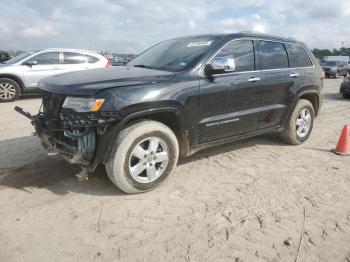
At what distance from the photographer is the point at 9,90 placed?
9883 mm

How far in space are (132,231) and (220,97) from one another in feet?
6.64

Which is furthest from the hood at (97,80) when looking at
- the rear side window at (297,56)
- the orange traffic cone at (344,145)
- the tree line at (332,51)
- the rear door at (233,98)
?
the tree line at (332,51)

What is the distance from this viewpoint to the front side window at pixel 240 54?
4379 millimetres

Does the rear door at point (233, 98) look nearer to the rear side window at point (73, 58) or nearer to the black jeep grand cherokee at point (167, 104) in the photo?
the black jeep grand cherokee at point (167, 104)

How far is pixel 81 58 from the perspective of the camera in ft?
35.8

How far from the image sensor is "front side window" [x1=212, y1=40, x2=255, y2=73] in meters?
4.38

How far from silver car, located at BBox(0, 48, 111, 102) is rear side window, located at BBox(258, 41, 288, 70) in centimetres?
→ 721

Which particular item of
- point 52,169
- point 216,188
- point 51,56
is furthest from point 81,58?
point 216,188

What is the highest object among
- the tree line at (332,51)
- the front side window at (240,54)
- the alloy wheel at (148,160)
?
the tree line at (332,51)

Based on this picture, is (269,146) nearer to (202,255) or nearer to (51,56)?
(202,255)

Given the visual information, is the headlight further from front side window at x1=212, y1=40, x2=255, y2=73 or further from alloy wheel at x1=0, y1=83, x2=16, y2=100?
alloy wheel at x1=0, y1=83, x2=16, y2=100

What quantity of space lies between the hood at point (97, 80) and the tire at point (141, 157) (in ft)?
1.53

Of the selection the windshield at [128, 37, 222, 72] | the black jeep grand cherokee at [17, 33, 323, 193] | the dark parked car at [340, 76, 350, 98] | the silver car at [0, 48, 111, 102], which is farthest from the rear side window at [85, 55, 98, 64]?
the dark parked car at [340, 76, 350, 98]

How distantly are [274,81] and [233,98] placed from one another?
95 cm
